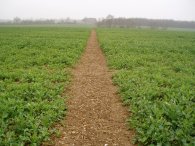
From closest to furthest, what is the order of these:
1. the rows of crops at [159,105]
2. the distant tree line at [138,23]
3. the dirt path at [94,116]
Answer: the rows of crops at [159,105] → the dirt path at [94,116] → the distant tree line at [138,23]

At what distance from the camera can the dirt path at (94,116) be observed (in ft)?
17.8

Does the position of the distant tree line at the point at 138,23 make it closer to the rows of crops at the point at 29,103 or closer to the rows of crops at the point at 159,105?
the rows of crops at the point at 159,105

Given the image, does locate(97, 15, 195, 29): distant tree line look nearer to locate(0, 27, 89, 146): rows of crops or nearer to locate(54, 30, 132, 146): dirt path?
locate(0, 27, 89, 146): rows of crops

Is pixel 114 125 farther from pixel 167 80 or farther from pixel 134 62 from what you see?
pixel 134 62

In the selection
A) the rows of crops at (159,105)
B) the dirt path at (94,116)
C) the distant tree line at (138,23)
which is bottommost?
the dirt path at (94,116)

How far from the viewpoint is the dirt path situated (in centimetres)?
543

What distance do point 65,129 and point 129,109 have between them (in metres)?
2.11

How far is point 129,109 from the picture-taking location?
7.05 metres

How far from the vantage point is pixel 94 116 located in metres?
6.60

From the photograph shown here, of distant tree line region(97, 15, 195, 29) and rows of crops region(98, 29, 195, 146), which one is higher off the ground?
distant tree line region(97, 15, 195, 29)

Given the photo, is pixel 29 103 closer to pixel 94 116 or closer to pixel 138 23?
pixel 94 116

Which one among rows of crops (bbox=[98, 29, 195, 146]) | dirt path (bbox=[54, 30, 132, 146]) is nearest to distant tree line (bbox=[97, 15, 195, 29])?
rows of crops (bbox=[98, 29, 195, 146])

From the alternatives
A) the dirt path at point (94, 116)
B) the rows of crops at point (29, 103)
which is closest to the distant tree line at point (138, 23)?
the rows of crops at point (29, 103)

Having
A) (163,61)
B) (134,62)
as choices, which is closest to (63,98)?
(134,62)
